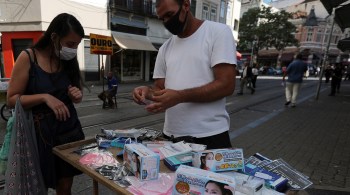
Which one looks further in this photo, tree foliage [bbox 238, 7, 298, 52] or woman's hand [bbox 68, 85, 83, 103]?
tree foliage [bbox 238, 7, 298, 52]

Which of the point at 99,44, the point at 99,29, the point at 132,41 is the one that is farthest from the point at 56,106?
the point at 132,41

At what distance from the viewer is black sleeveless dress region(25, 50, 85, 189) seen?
1878 mm

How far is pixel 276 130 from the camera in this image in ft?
20.9

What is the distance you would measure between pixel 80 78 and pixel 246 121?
5971mm

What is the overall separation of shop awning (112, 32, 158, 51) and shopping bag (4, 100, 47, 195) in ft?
48.5

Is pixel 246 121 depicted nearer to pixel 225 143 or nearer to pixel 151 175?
pixel 225 143

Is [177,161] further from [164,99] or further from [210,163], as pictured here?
[164,99]

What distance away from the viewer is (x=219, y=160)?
1.29 meters

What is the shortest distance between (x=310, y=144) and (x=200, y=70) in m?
4.71

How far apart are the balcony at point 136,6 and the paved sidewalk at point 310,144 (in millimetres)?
13480

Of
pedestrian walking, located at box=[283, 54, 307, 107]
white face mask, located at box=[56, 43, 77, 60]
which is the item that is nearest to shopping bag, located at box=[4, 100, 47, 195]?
white face mask, located at box=[56, 43, 77, 60]

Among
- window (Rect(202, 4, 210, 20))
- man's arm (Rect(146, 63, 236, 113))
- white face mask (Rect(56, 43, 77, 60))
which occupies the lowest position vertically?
man's arm (Rect(146, 63, 236, 113))

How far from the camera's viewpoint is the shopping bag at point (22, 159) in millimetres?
1686

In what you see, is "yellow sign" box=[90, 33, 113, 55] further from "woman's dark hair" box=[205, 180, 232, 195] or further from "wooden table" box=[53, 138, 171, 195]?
"woman's dark hair" box=[205, 180, 232, 195]
